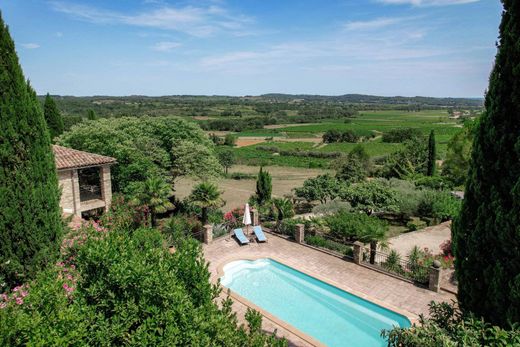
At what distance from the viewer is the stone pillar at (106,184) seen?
2120 cm

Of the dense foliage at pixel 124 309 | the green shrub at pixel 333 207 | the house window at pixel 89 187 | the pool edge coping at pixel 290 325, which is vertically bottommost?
the pool edge coping at pixel 290 325

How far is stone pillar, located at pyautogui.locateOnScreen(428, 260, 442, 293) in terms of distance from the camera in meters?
13.2

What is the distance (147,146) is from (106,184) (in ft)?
17.8

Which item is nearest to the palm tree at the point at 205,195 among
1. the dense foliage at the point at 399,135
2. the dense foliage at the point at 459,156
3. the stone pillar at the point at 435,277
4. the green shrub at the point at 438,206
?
the stone pillar at the point at 435,277

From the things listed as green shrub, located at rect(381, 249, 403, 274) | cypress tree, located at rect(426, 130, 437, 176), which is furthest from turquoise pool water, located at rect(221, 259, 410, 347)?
cypress tree, located at rect(426, 130, 437, 176)

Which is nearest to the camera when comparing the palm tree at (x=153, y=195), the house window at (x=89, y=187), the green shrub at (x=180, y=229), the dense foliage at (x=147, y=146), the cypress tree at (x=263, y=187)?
the green shrub at (x=180, y=229)

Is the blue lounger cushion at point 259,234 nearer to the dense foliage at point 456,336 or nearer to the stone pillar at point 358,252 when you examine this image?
the stone pillar at point 358,252

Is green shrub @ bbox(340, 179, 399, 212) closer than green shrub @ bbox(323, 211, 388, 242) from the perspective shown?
No

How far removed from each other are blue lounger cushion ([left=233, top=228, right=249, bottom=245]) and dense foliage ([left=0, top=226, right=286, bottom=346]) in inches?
469

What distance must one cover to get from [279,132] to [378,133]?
97.2 feet

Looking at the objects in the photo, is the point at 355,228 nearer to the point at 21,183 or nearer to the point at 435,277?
the point at 435,277

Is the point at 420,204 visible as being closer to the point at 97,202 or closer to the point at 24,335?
the point at 97,202

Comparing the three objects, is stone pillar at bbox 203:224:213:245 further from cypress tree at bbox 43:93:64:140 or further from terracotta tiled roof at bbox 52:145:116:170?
cypress tree at bbox 43:93:64:140

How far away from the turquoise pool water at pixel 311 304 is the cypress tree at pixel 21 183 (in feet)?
23.7
